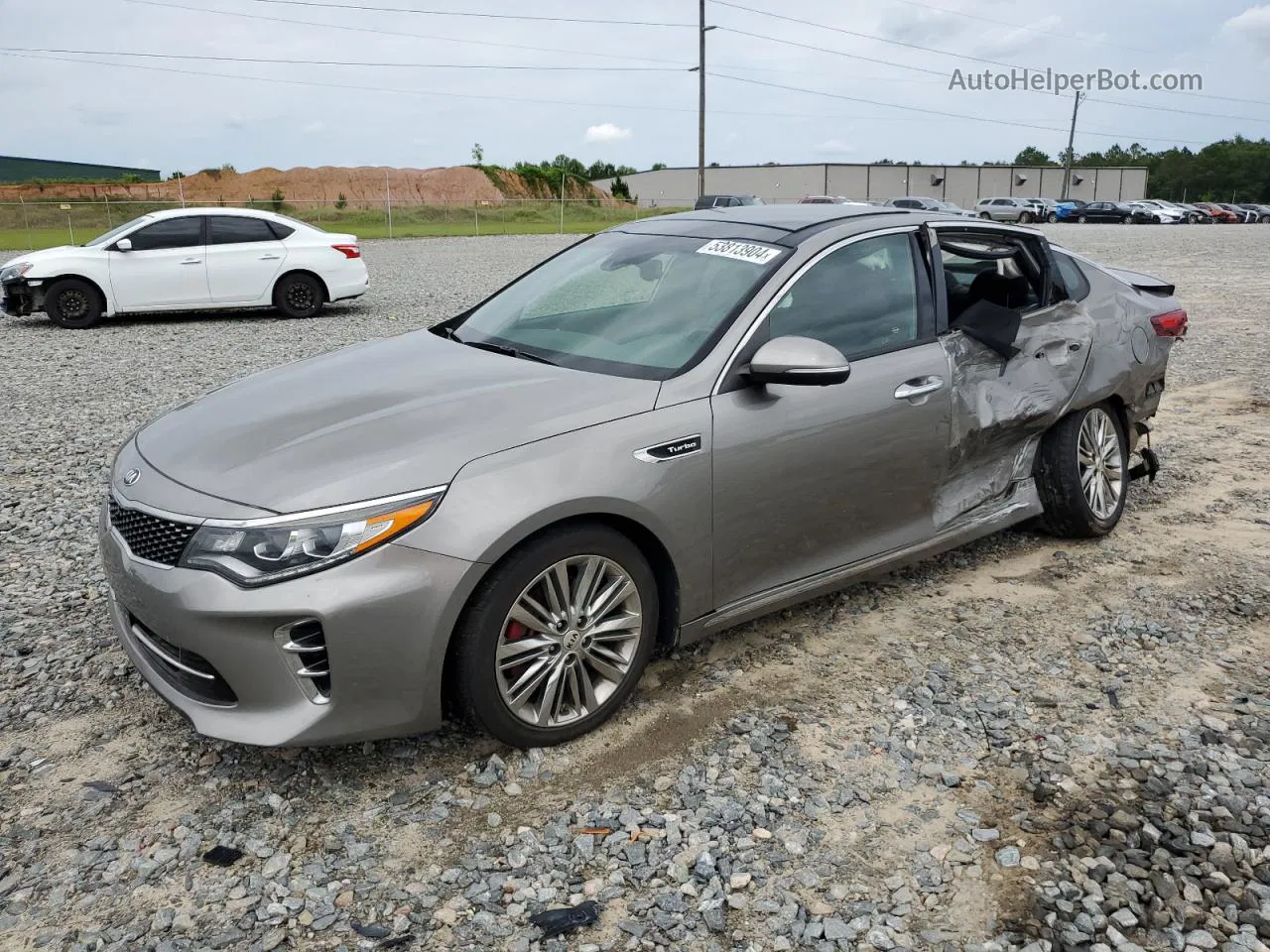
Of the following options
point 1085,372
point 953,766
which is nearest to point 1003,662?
point 953,766

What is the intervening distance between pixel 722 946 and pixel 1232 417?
22.8 ft

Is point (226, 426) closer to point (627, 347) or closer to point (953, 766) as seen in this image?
point (627, 347)

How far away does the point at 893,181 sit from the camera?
271 feet

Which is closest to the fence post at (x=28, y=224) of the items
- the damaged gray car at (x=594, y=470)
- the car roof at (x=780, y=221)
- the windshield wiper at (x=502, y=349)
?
the windshield wiper at (x=502, y=349)

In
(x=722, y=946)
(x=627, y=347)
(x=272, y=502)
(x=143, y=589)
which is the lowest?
(x=722, y=946)

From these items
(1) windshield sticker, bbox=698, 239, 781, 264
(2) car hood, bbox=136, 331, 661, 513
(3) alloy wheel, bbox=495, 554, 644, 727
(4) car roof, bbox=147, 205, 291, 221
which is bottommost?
(3) alloy wheel, bbox=495, 554, 644, 727

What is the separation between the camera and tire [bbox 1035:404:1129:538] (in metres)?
4.77

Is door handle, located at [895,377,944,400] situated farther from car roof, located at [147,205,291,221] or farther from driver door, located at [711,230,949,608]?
car roof, located at [147,205,291,221]

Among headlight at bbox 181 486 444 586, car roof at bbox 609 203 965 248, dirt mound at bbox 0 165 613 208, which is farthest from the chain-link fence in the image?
headlight at bbox 181 486 444 586

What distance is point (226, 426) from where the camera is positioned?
3395 millimetres

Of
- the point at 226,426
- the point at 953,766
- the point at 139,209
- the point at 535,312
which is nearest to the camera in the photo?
the point at 953,766

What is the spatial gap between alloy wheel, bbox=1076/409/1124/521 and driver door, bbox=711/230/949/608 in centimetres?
116

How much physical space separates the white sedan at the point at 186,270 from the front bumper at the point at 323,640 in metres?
11.4

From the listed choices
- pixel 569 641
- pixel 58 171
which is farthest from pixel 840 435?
pixel 58 171
